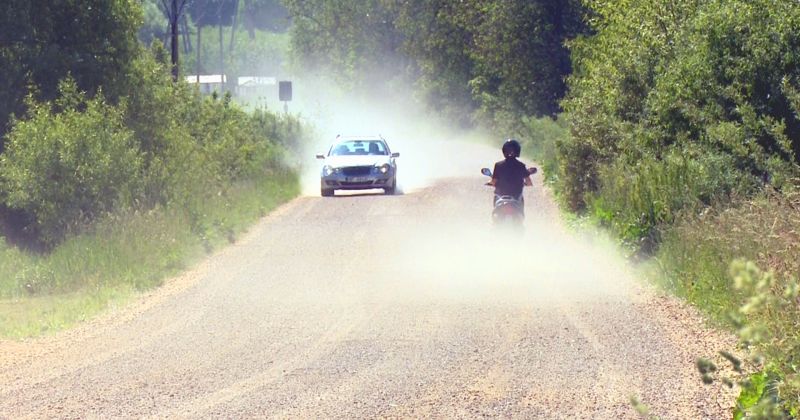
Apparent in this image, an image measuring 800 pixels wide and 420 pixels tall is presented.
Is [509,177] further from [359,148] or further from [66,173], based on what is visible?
[359,148]

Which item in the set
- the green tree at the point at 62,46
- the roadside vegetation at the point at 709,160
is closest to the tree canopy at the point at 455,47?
the roadside vegetation at the point at 709,160

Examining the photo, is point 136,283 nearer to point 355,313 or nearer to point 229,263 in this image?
point 229,263

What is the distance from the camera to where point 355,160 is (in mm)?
34250

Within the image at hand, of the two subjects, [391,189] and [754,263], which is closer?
[754,263]

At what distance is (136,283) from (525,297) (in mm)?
5374

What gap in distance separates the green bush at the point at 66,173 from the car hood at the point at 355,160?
12.1 m

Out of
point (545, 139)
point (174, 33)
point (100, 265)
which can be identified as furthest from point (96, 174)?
point (545, 139)

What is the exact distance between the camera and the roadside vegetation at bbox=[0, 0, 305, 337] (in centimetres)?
1808

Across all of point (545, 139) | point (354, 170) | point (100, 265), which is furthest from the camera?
point (545, 139)

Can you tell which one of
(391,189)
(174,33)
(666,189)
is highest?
(174,33)

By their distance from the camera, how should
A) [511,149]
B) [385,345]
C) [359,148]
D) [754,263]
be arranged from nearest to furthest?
[754,263] < [385,345] < [511,149] < [359,148]

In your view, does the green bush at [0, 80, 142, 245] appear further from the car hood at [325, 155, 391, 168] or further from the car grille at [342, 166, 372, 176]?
the car hood at [325, 155, 391, 168]

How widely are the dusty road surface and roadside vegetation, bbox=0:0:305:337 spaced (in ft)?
3.75

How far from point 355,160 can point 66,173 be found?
13.2 meters
